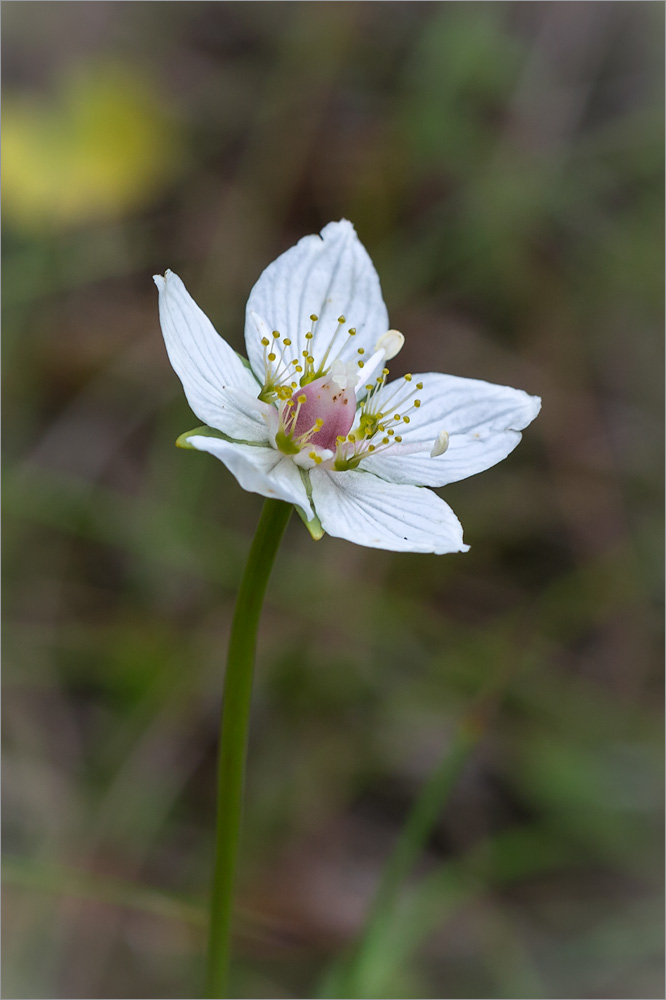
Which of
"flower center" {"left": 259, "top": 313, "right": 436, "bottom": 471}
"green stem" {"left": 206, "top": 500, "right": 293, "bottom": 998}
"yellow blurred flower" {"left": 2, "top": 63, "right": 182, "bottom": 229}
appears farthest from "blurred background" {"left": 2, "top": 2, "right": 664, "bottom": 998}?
"flower center" {"left": 259, "top": 313, "right": 436, "bottom": 471}

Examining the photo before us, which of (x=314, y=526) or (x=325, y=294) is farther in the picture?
(x=325, y=294)

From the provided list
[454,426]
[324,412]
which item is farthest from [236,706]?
[454,426]

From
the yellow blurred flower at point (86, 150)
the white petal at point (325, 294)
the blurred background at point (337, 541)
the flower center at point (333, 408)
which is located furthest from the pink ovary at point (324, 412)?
the yellow blurred flower at point (86, 150)

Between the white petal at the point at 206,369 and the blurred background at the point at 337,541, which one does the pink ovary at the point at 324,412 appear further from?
the blurred background at the point at 337,541

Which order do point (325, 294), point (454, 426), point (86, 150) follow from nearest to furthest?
point (454, 426) < point (325, 294) < point (86, 150)

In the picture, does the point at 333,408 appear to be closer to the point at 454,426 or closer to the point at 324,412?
the point at 324,412

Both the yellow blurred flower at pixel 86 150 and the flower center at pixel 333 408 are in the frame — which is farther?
the yellow blurred flower at pixel 86 150
